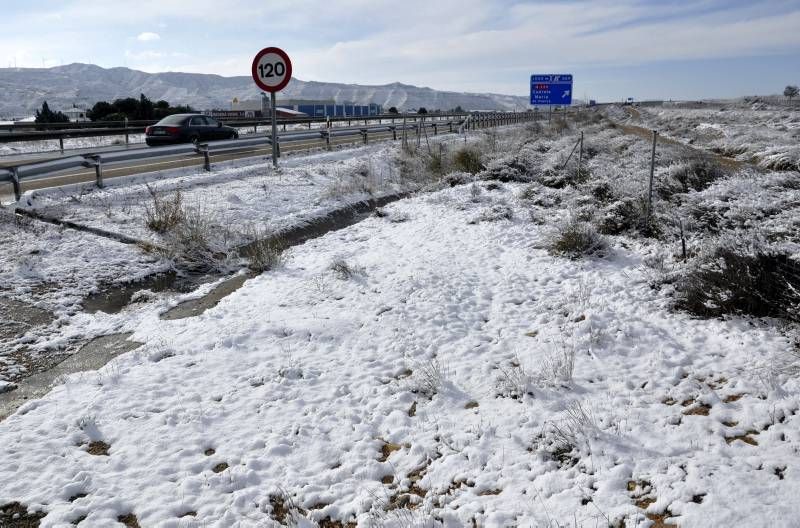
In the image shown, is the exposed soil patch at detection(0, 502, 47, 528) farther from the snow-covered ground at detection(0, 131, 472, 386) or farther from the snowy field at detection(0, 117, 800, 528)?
the snow-covered ground at detection(0, 131, 472, 386)

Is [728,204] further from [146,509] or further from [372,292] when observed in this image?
[146,509]

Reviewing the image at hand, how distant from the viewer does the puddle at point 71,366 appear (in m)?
4.53

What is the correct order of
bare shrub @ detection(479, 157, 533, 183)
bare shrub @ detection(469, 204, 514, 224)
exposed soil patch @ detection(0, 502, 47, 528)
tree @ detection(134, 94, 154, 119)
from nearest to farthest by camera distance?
exposed soil patch @ detection(0, 502, 47, 528) < bare shrub @ detection(469, 204, 514, 224) < bare shrub @ detection(479, 157, 533, 183) < tree @ detection(134, 94, 154, 119)

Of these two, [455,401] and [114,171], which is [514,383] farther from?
[114,171]

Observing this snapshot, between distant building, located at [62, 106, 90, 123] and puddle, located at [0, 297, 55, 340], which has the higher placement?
distant building, located at [62, 106, 90, 123]

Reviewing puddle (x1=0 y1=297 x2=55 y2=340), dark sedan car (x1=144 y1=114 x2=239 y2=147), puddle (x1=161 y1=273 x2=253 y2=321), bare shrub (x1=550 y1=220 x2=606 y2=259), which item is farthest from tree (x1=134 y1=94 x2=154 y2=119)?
bare shrub (x1=550 y1=220 x2=606 y2=259)

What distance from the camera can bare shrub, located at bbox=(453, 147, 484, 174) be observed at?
16.6 meters

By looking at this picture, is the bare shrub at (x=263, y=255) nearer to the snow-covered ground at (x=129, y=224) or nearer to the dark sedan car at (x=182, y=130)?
the snow-covered ground at (x=129, y=224)

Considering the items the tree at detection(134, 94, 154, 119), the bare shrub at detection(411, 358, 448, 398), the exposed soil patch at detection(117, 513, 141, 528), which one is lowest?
the exposed soil patch at detection(117, 513, 141, 528)

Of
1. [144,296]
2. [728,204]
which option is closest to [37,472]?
[144,296]

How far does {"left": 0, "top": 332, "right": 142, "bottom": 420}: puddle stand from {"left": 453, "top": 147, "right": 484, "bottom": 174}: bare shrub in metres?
12.2

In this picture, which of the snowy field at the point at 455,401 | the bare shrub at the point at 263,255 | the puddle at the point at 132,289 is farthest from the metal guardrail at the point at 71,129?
the snowy field at the point at 455,401

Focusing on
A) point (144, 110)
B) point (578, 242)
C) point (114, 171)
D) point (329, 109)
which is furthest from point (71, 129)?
point (329, 109)

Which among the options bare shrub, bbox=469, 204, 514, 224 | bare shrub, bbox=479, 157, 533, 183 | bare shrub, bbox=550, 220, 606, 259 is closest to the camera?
bare shrub, bbox=550, 220, 606, 259
